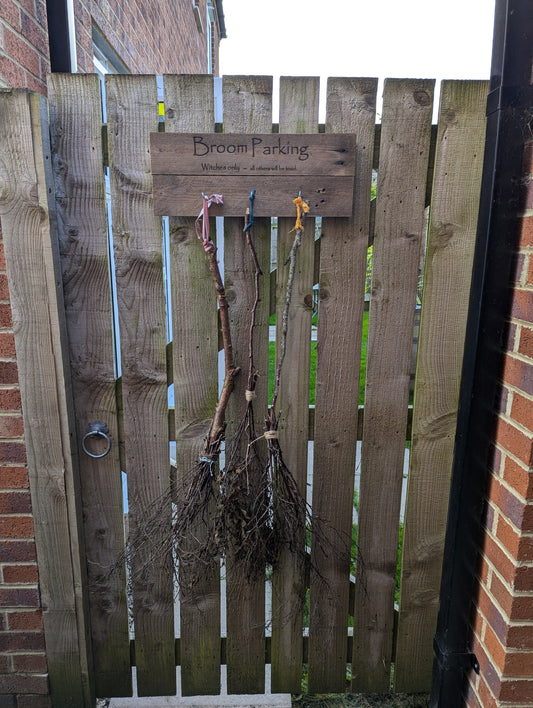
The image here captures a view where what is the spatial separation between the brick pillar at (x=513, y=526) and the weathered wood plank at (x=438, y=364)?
223mm

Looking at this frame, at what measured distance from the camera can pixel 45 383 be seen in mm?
1746

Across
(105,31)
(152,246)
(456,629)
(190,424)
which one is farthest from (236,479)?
(105,31)

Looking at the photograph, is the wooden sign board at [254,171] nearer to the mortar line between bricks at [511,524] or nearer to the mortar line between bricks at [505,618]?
the mortar line between bricks at [511,524]

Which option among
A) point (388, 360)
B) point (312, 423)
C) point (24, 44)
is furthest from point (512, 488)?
point (24, 44)

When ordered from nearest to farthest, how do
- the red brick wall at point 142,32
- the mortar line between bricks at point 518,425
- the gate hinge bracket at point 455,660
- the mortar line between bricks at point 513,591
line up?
1. the mortar line between bricks at point 518,425
2. the mortar line between bricks at point 513,591
3. the gate hinge bracket at point 455,660
4. the red brick wall at point 142,32

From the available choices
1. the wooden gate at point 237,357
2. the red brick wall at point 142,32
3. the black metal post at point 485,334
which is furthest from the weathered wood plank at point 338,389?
the red brick wall at point 142,32

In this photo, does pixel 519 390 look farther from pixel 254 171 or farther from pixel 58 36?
pixel 58 36

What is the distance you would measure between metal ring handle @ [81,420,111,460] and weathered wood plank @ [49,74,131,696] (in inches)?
0.7

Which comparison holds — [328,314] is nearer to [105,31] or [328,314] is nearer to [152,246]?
[152,246]

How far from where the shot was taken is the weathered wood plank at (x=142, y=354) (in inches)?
63.9

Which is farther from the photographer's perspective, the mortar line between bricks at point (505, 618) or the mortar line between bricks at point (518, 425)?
the mortar line between bricks at point (505, 618)

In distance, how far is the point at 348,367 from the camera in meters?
1.80

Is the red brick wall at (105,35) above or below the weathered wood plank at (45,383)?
above

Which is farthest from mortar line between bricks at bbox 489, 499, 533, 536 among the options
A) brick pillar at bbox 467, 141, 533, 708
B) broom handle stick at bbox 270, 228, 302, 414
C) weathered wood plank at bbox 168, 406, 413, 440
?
broom handle stick at bbox 270, 228, 302, 414
